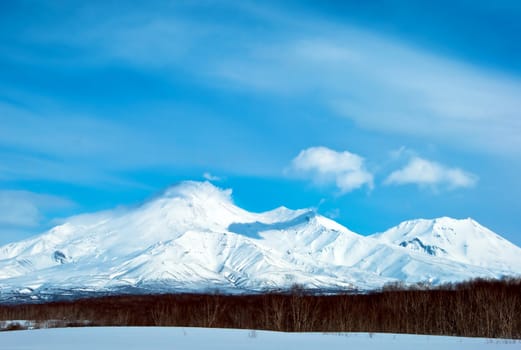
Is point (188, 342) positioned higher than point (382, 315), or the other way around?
point (382, 315)

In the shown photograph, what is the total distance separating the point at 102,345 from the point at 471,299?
33618mm

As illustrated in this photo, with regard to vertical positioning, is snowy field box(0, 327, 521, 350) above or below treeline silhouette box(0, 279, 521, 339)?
below

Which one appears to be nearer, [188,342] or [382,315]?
[188,342]

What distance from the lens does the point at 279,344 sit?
2084 centimetres

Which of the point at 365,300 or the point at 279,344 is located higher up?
the point at 365,300

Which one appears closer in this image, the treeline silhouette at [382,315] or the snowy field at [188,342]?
the snowy field at [188,342]

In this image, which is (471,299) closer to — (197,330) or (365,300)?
(365,300)

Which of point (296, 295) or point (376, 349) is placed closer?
point (376, 349)

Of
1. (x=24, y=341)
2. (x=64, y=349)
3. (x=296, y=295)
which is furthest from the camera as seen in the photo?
(x=296, y=295)

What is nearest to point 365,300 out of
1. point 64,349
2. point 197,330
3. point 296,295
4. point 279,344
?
point 296,295

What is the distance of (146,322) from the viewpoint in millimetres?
53875

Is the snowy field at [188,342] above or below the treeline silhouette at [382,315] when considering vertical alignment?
below

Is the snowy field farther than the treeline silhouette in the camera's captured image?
No

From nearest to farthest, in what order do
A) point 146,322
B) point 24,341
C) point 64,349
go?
point 64,349
point 24,341
point 146,322
